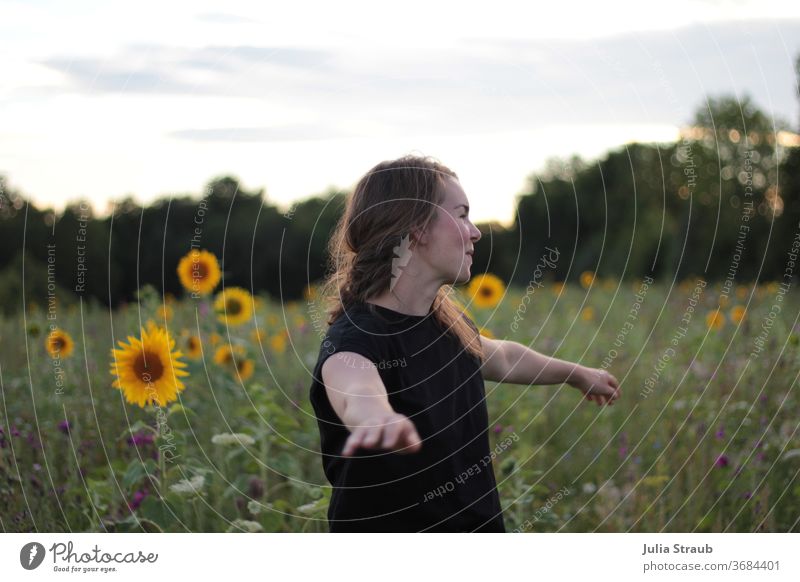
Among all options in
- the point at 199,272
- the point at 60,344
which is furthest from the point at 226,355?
the point at 60,344

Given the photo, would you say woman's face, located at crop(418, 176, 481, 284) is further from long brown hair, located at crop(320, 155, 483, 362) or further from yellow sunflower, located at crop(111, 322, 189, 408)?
yellow sunflower, located at crop(111, 322, 189, 408)

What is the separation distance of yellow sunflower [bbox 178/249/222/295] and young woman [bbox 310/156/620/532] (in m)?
1.76

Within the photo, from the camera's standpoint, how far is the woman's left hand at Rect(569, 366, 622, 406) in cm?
263

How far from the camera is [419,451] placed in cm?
228

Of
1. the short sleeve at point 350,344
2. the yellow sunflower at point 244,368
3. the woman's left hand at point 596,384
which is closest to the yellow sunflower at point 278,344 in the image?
the yellow sunflower at point 244,368

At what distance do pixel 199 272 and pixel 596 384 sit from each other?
222cm

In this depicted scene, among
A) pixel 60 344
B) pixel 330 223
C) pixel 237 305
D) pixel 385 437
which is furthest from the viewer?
pixel 330 223

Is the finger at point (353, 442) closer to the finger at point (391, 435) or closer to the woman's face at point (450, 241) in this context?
the finger at point (391, 435)

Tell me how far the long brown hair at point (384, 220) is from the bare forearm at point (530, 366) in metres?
0.23

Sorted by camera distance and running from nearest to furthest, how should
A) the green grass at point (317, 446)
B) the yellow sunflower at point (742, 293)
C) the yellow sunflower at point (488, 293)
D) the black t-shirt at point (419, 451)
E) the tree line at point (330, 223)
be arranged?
the black t-shirt at point (419, 451), the green grass at point (317, 446), the tree line at point (330, 223), the yellow sunflower at point (488, 293), the yellow sunflower at point (742, 293)

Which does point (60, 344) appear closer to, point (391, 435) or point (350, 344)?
point (350, 344)

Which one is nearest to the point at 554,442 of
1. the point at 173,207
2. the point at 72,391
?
the point at 72,391

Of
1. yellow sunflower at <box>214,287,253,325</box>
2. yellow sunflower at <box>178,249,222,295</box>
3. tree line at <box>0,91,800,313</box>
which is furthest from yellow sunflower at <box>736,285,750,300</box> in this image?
yellow sunflower at <box>178,249,222,295</box>

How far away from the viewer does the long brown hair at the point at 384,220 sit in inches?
91.4
